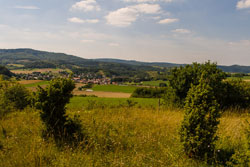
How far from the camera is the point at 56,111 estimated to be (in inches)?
187

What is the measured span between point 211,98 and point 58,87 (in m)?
4.54

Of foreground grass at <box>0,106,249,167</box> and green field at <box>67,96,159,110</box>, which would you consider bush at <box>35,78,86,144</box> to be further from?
green field at <box>67,96,159,110</box>

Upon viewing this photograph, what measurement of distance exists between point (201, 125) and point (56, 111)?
4171mm

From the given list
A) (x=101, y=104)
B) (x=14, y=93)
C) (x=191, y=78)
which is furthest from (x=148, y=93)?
(x=14, y=93)

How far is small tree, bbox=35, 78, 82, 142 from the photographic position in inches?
182

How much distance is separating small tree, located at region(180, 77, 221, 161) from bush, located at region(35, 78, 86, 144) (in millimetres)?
3084

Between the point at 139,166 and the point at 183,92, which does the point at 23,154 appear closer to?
the point at 139,166

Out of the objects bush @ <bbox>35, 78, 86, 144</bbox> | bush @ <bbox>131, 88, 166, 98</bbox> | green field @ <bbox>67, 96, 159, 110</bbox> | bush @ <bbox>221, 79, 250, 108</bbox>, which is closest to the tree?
bush @ <bbox>221, 79, 250, 108</bbox>

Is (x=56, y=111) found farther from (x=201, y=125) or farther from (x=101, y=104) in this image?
(x=101, y=104)

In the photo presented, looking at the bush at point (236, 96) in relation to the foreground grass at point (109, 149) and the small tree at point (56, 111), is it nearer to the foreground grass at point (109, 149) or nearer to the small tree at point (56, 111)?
the foreground grass at point (109, 149)

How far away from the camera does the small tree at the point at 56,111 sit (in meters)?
4.62

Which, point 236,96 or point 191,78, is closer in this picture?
point 236,96

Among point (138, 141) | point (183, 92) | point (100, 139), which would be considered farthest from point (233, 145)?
point (183, 92)

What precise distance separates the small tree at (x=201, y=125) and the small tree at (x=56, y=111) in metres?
3.11
